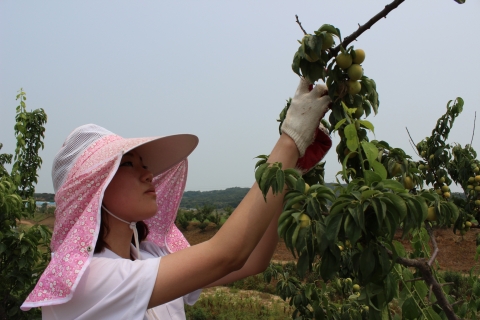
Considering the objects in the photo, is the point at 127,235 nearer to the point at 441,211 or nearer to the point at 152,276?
the point at 152,276

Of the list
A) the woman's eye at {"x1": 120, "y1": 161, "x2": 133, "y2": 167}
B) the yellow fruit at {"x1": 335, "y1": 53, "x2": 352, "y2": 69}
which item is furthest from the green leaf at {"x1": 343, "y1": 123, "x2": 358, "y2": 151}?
the woman's eye at {"x1": 120, "y1": 161, "x2": 133, "y2": 167}

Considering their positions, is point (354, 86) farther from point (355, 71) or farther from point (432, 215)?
point (432, 215)

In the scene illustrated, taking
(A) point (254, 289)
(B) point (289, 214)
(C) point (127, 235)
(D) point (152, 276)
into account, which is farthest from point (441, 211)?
(A) point (254, 289)

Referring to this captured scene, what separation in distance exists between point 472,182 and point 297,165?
2.56 meters

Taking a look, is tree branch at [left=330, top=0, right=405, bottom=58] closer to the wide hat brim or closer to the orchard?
the orchard

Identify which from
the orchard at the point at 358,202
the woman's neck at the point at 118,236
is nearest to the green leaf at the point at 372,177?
the orchard at the point at 358,202

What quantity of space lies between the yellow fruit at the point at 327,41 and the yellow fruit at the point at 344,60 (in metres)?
0.05

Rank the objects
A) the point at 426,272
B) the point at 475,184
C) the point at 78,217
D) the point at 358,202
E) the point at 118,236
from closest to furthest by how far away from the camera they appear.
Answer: the point at 358,202 < the point at 426,272 < the point at 78,217 < the point at 118,236 < the point at 475,184

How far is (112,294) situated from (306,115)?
883mm

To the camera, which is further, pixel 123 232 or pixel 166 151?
pixel 166 151

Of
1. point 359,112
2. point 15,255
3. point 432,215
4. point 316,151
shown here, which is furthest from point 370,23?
point 15,255

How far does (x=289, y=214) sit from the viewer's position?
3.61 ft

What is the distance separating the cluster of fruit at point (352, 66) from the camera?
130 centimetres

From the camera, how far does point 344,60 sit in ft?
4.31
